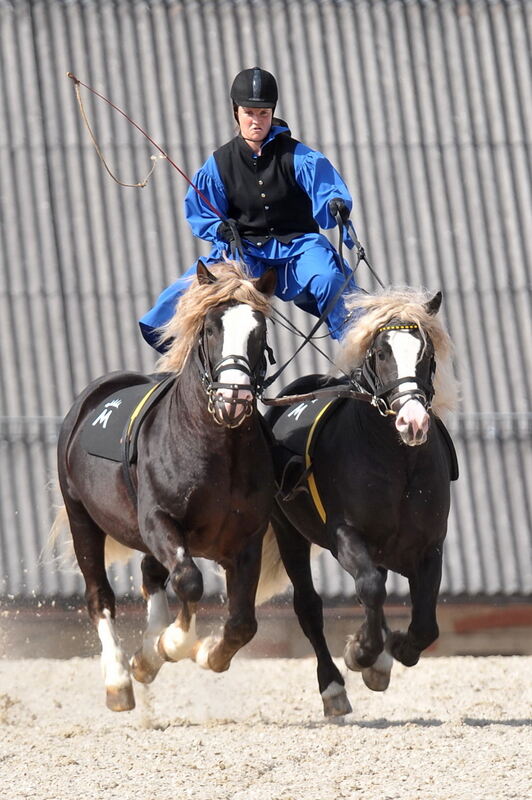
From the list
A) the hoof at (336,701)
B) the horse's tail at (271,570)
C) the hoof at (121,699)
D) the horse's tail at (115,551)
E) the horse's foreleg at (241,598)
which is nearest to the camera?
the horse's foreleg at (241,598)

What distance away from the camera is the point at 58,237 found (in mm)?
9570

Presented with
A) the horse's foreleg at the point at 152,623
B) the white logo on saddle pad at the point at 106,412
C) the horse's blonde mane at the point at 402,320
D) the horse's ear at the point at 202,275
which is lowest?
the horse's foreleg at the point at 152,623

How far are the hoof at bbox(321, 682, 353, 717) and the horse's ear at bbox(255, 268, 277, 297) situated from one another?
6.66ft

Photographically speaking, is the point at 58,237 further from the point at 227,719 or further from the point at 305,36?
the point at 227,719

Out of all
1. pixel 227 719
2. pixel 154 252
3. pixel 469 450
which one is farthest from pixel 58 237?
pixel 227 719

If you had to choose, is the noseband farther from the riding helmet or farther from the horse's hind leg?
the horse's hind leg

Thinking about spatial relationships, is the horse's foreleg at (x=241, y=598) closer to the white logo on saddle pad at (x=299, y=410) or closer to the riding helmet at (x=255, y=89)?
the white logo on saddle pad at (x=299, y=410)

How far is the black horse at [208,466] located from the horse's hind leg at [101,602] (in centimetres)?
2

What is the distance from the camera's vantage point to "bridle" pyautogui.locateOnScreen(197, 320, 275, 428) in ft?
16.4

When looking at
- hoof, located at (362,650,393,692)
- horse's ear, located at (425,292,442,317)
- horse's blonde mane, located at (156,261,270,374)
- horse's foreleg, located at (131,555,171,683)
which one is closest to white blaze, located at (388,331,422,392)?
horse's ear, located at (425,292,442,317)

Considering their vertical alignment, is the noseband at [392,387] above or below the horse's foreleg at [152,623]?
above

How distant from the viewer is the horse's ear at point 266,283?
5441 millimetres

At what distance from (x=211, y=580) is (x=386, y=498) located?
3743 millimetres

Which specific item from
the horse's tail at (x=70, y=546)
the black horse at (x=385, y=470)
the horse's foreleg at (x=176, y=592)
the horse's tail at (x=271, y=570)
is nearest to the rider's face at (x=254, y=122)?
the black horse at (x=385, y=470)
